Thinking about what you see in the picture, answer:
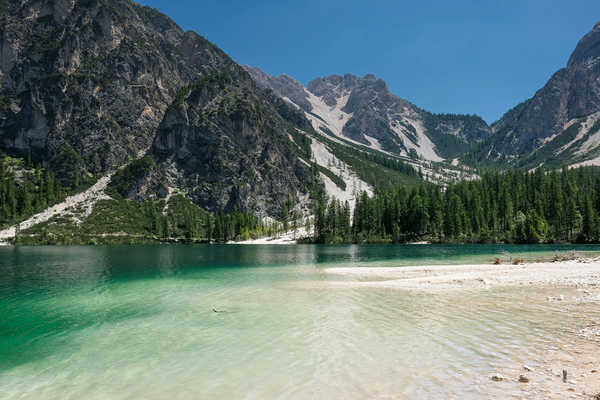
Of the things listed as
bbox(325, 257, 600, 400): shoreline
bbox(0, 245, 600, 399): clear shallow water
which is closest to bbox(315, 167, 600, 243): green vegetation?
bbox(325, 257, 600, 400): shoreline

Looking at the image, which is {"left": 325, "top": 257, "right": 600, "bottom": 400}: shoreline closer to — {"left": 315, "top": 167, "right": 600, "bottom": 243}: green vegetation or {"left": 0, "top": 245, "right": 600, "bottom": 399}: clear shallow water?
{"left": 0, "top": 245, "right": 600, "bottom": 399}: clear shallow water

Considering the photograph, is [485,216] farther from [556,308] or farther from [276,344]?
[276,344]

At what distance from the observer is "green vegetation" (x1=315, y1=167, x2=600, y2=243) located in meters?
115

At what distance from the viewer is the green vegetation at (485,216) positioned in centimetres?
11506

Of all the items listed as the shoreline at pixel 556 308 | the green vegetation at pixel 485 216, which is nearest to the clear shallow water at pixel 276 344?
the shoreline at pixel 556 308

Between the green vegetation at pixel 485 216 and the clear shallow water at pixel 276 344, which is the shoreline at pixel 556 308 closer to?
the clear shallow water at pixel 276 344

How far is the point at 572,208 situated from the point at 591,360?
131 metres

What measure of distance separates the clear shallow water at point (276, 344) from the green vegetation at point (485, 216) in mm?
110787

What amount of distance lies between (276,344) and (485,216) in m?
145

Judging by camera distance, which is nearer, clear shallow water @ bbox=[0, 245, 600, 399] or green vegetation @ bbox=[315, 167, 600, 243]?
clear shallow water @ bbox=[0, 245, 600, 399]

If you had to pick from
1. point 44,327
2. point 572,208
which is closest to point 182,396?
point 44,327

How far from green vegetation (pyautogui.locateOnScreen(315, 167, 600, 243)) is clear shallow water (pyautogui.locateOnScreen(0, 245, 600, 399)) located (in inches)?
4362

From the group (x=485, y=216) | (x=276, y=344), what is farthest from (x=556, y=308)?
(x=485, y=216)

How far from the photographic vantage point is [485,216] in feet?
455
